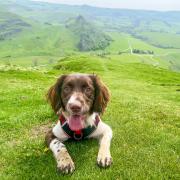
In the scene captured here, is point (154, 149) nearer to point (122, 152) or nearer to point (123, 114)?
point (122, 152)

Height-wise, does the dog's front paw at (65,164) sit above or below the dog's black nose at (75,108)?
below

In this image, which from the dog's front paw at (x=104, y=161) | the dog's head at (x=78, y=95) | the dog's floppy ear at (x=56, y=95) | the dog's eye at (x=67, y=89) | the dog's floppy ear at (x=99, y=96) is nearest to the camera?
the dog's head at (x=78, y=95)

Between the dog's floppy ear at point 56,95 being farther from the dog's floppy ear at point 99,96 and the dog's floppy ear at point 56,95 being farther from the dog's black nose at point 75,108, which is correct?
the dog's black nose at point 75,108

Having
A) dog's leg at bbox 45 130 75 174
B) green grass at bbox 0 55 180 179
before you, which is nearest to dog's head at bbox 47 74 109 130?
dog's leg at bbox 45 130 75 174

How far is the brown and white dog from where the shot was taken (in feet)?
33.1

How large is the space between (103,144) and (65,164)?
5.09ft

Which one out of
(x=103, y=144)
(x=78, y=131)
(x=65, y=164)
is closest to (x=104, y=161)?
(x=103, y=144)

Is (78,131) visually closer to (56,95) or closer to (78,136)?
(78,136)

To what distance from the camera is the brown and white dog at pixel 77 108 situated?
1008 cm

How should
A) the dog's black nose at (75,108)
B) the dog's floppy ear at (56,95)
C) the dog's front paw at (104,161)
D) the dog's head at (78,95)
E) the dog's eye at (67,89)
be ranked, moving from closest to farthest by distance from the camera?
the dog's black nose at (75,108) < the dog's head at (78,95) < the dog's front paw at (104,161) < the dog's eye at (67,89) < the dog's floppy ear at (56,95)

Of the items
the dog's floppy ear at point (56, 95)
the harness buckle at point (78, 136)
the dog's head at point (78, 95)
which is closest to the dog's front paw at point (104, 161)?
the dog's head at point (78, 95)

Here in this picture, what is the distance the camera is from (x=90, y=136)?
1205 cm

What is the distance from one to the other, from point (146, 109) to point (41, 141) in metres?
7.33

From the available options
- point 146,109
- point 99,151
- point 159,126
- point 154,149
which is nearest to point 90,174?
point 99,151
